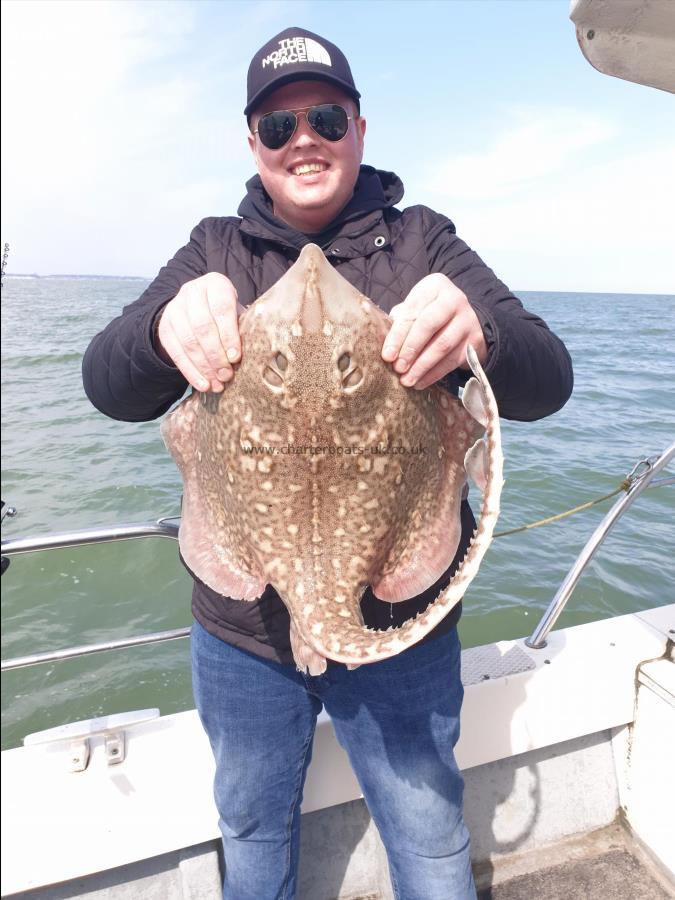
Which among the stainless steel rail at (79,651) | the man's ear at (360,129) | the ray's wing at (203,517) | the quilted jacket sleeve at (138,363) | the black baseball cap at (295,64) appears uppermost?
the black baseball cap at (295,64)

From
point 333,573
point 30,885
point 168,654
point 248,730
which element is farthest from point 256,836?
point 168,654

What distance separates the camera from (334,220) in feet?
8.09

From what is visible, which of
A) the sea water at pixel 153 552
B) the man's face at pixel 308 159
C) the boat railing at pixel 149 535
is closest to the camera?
the man's face at pixel 308 159

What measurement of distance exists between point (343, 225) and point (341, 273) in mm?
237

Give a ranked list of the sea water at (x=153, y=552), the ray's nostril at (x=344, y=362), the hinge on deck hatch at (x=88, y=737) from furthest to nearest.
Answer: the sea water at (x=153, y=552)
the hinge on deck hatch at (x=88, y=737)
the ray's nostril at (x=344, y=362)

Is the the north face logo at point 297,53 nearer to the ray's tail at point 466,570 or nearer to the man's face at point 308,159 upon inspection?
the man's face at point 308,159

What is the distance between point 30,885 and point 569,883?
3.01m

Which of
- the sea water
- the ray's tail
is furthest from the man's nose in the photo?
the sea water

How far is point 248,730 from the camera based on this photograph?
2.44 metres

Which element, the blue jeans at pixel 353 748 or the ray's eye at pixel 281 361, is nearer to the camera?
the ray's eye at pixel 281 361

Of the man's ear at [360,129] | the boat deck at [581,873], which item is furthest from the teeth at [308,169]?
the boat deck at [581,873]

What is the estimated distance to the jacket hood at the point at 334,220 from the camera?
238 centimetres

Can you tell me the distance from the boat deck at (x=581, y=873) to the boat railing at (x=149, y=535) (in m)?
1.32

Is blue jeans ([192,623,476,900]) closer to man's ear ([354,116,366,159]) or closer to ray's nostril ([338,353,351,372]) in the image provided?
ray's nostril ([338,353,351,372])
